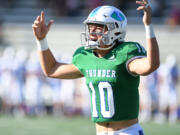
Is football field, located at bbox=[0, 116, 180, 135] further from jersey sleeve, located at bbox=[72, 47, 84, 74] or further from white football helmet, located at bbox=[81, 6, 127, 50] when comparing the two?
white football helmet, located at bbox=[81, 6, 127, 50]

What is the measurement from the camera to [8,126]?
10.3 meters

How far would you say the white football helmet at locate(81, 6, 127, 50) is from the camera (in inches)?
170

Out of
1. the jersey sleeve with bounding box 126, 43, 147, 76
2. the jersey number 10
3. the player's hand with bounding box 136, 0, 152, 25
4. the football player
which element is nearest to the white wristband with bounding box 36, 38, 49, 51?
the football player

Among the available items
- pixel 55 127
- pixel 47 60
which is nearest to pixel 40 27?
pixel 47 60

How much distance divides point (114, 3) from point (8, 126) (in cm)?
659

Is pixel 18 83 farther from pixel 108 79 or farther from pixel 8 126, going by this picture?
pixel 108 79

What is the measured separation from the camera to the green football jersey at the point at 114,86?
4246 millimetres

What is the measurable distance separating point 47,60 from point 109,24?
68cm

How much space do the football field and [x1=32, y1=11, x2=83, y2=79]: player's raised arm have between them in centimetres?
A: 480

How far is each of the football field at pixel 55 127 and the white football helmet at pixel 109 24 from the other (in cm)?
514

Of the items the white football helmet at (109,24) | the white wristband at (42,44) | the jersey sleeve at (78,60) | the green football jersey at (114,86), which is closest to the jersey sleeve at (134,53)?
the green football jersey at (114,86)

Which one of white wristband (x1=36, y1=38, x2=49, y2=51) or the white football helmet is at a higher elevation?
the white football helmet

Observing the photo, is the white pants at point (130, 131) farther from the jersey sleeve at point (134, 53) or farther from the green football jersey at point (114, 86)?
the jersey sleeve at point (134, 53)

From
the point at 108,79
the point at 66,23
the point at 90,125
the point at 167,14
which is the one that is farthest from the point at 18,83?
the point at 108,79
